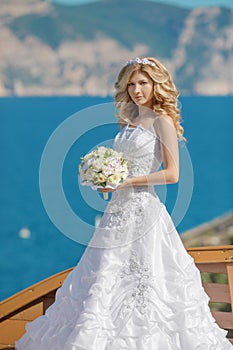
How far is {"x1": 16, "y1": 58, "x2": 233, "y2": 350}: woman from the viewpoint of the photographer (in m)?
2.70

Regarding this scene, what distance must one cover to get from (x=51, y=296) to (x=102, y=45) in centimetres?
3521

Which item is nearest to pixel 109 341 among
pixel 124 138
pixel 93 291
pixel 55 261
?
pixel 93 291

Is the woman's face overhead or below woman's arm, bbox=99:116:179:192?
overhead

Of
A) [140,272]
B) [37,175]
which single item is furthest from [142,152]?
[37,175]

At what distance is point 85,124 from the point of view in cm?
288

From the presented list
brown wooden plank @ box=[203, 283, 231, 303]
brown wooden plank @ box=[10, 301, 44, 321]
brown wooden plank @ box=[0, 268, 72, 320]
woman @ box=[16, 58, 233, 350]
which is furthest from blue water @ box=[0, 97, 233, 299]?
woman @ box=[16, 58, 233, 350]

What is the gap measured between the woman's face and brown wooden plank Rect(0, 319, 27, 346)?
1.53m

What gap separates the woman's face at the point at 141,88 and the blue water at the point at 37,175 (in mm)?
21186

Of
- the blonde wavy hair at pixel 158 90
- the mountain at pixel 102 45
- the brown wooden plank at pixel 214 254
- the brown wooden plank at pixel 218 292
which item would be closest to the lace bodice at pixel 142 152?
the blonde wavy hair at pixel 158 90

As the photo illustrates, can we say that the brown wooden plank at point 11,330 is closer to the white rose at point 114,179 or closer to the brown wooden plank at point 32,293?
the brown wooden plank at point 32,293

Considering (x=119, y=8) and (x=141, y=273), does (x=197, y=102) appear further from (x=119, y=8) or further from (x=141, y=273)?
(x=141, y=273)

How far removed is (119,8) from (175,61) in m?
5.60

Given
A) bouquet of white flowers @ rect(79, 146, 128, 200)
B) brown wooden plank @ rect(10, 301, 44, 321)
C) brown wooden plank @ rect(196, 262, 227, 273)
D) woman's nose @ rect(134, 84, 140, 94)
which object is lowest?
brown wooden plank @ rect(10, 301, 44, 321)

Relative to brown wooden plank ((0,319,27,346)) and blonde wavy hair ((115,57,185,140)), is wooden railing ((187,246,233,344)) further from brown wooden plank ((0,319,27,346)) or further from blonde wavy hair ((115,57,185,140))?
brown wooden plank ((0,319,27,346))
